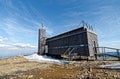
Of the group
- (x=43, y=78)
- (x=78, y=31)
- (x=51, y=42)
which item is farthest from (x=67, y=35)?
(x=43, y=78)

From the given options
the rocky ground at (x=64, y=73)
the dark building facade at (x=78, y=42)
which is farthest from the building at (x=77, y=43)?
the rocky ground at (x=64, y=73)

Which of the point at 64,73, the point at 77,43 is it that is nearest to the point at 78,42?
the point at 77,43

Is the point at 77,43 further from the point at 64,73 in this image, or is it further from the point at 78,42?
the point at 64,73

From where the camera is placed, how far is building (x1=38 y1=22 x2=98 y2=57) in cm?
1775

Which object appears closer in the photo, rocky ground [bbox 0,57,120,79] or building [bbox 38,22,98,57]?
rocky ground [bbox 0,57,120,79]

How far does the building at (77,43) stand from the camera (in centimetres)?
1775

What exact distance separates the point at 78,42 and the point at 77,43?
30 centimetres

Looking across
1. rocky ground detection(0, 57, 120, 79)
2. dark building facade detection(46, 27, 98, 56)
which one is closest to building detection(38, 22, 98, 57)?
dark building facade detection(46, 27, 98, 56)

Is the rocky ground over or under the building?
under

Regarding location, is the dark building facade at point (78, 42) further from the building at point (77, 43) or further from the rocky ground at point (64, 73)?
the rocky ground at point (64, 73)

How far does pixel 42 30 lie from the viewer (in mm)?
30562

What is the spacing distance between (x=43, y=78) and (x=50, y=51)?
21161 mm

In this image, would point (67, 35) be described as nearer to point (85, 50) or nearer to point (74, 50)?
point (74, 50)

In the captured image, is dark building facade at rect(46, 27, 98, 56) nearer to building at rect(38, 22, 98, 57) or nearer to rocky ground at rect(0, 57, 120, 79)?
building at rect(38, 22, 98, 57)
